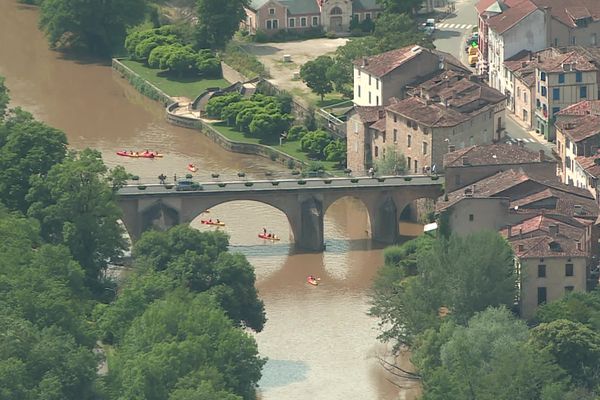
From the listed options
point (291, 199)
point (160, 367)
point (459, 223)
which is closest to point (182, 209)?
point (291, 199)

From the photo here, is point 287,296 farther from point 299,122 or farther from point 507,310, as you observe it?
point 299,122

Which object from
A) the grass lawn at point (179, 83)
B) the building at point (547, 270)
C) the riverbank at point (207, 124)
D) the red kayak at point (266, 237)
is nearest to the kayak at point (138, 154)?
the riverbank at point (207, 124)

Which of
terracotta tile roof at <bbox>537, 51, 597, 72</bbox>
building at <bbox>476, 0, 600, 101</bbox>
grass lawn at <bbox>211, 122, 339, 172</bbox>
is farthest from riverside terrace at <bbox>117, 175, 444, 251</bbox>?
building at <bbox>476, 0, 600, 101</bbox>

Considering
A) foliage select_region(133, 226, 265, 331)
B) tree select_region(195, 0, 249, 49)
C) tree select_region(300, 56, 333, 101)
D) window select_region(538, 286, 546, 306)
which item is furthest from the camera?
tree select_region(195, 0, 249, 49)

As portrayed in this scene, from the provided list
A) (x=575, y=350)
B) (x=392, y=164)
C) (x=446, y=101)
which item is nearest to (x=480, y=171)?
(x=392, y=164)

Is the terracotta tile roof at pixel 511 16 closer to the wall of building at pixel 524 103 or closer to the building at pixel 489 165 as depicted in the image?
the wall of building at pixel 524 103

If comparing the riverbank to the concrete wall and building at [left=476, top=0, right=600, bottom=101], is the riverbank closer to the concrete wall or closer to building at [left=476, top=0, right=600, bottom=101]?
building at [left=476, top=0, right=600, bottom=101]
